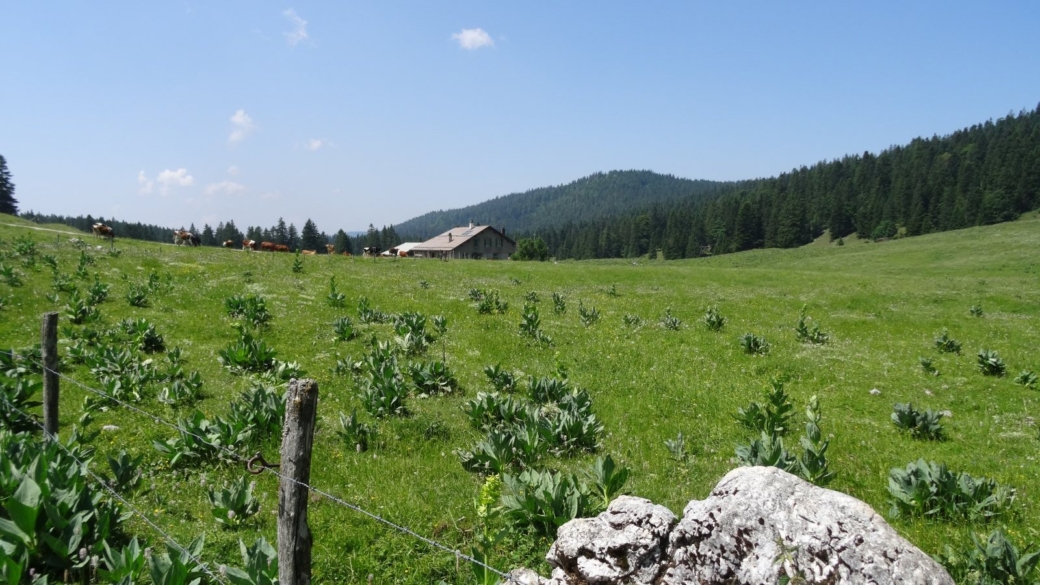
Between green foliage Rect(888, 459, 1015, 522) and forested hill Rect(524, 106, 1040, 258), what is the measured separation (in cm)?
15318

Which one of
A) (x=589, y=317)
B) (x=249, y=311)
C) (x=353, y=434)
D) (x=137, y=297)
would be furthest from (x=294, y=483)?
(x=137, y=297)

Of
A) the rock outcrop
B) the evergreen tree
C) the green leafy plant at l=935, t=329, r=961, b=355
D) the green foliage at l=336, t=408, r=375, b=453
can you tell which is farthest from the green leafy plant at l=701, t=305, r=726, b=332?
the evergreen tree

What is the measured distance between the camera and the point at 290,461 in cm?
429

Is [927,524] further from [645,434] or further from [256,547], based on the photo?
[256,547]

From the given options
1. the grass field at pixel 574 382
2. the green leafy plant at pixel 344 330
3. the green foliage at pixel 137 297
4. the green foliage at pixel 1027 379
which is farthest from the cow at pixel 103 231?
the green foliage at pixel 1027 379

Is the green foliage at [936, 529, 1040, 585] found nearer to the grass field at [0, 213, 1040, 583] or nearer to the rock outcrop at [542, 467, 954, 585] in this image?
the grass field at [0, 213, 1040, 583]

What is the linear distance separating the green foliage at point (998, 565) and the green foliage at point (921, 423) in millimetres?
6150

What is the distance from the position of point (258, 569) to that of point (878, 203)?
177 m

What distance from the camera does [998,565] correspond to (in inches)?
193

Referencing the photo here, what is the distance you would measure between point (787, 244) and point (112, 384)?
15743 centimetres

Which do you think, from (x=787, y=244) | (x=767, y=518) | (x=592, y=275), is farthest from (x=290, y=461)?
(x=787, y=244)

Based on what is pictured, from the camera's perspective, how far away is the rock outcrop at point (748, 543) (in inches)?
149

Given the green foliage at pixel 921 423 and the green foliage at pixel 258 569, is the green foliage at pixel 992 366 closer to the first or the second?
the green foliage at pixel 921 423

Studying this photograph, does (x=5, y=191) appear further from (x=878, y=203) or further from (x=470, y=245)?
(x=878, y=203)
